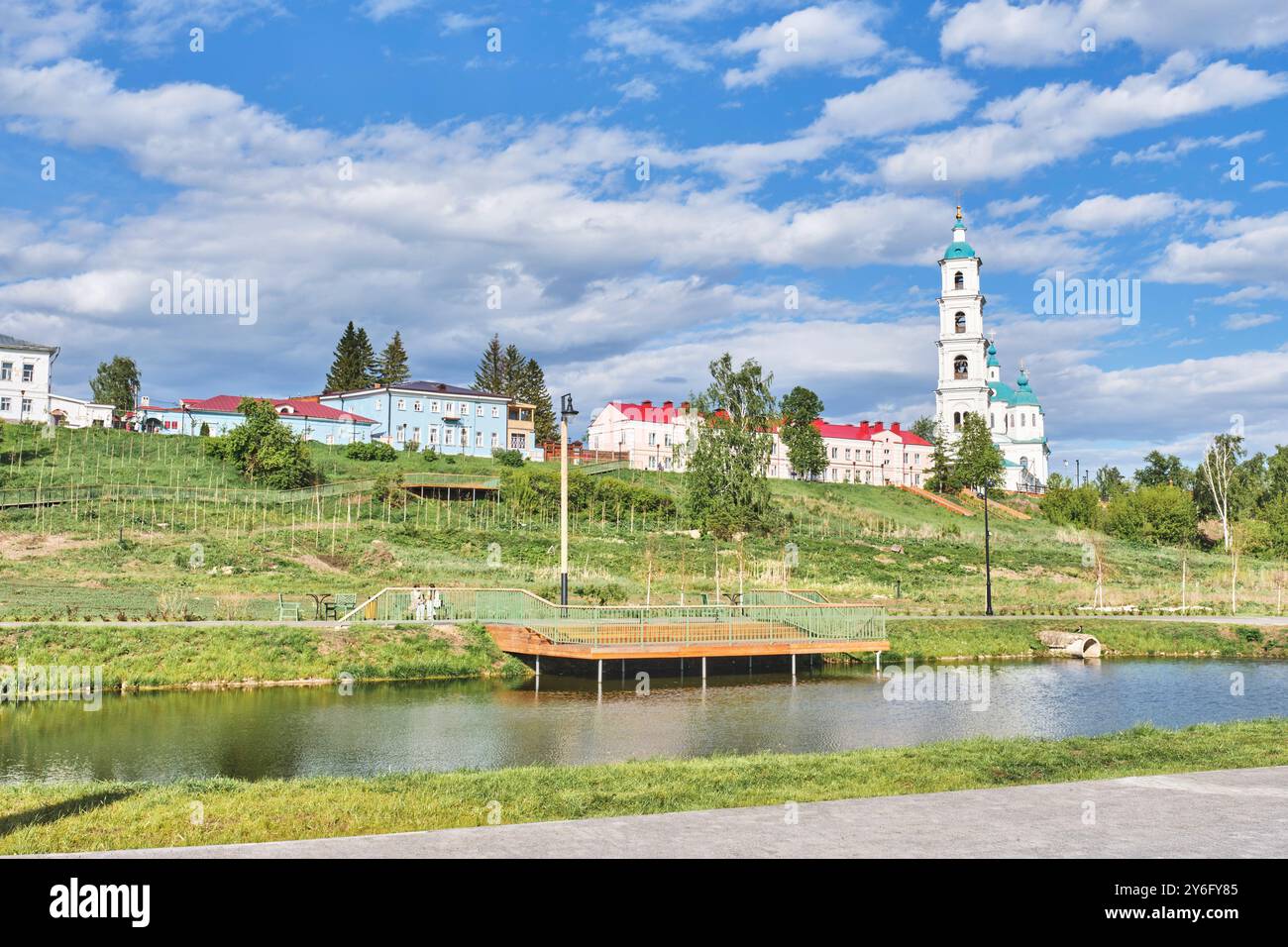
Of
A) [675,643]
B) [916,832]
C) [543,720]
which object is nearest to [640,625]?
[675,643]

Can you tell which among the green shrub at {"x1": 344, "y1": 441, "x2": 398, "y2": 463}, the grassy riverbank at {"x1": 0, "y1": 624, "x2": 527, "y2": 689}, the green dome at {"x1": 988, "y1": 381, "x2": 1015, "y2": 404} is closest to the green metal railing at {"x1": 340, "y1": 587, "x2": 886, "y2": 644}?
the grassy riverbank at {"x1": 0, "y1": 624, "x2": 527, "y2": 689}

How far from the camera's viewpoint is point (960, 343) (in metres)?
122

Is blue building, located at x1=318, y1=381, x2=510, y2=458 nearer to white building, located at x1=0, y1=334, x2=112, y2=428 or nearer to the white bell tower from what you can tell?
white building, located at x1=0, y1=334, x2=112, y2=428

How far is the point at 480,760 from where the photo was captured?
634 inches

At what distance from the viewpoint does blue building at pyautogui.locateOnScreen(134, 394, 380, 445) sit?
288 ft

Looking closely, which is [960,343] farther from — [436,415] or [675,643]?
[675,643]

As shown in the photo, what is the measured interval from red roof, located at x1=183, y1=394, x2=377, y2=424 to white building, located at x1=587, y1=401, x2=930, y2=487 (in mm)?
28126

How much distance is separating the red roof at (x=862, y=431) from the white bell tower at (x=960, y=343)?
6.34 meters

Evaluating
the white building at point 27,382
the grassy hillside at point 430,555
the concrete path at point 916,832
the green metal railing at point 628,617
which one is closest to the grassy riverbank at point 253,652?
the green metal railing at point 628,617

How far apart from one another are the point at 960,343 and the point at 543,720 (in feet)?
366
